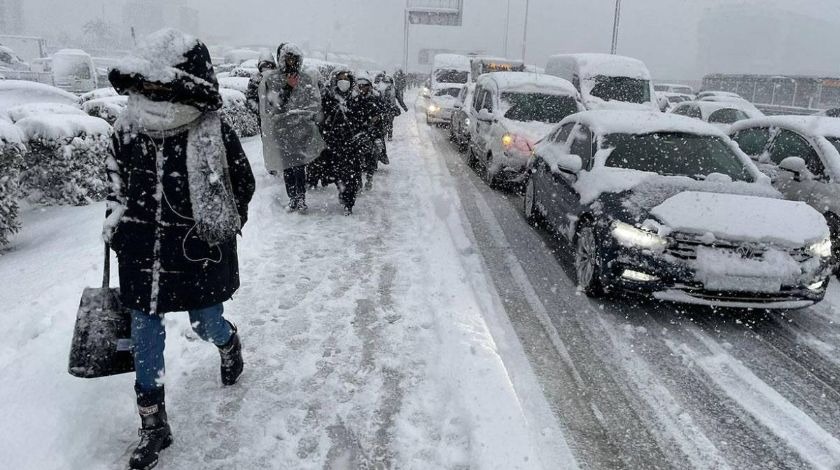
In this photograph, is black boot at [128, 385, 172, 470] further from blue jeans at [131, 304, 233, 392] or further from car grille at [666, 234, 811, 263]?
car grille at [666, 234, 811, 263]

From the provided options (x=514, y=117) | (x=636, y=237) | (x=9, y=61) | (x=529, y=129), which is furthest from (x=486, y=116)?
(x=9, y=61)

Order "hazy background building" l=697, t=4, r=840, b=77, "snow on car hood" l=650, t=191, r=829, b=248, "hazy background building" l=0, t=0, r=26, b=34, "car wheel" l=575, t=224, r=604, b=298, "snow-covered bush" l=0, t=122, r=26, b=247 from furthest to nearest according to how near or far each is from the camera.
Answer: "hazy background building" l=697, t=4, r=840, b=77 → "hazy background building" l=0, t=0, r=26, b=34 → "snow-covered bush" l=0, t=122, r=26, b=247 → "car wheel" l=575, t=224, r=604, b=298 → "snow on car hood" l=650, t=191, r=829, b=248

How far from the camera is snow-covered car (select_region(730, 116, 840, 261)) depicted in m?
6.11

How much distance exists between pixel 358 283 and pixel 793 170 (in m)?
4.91

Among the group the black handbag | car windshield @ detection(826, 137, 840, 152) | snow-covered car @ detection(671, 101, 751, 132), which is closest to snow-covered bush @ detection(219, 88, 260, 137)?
the black handbag

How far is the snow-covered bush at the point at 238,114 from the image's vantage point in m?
11.4

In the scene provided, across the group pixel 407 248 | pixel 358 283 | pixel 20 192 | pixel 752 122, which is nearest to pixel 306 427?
pixel 358 283

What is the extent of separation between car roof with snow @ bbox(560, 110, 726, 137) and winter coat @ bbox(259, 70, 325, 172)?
3.35 meters

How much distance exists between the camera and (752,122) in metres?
7.80

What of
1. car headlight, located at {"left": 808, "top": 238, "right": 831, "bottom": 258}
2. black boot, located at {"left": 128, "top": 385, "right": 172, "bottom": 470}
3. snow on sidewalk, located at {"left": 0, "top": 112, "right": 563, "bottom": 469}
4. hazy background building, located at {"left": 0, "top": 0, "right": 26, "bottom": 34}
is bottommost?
snow on sidewalk, located at {"left": 0, "top": 112, "right": 563, "bottom": 469}

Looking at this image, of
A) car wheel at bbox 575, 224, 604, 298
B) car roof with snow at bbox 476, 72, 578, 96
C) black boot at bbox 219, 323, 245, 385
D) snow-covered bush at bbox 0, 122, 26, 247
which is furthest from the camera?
car roof with snow at bbox 476, 72, 578, 96

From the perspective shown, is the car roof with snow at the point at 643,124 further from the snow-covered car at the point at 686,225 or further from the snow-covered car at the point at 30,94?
the snow-covered car at the point at 30,94

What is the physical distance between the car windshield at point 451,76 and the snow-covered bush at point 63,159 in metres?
16.9

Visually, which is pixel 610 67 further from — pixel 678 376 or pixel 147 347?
pixel 147 347
